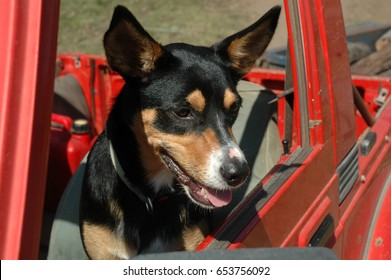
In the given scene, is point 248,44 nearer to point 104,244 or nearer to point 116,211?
point 116,211

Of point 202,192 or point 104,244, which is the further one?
point 104,244

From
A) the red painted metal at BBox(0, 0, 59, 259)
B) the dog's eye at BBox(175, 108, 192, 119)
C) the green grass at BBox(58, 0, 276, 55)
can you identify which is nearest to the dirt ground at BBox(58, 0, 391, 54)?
the green grass at BBox(58, 0, 276, 55)

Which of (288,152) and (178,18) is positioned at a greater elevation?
(178,18)

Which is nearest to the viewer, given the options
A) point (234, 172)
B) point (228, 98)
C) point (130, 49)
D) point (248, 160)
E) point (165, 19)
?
point (234, 172)

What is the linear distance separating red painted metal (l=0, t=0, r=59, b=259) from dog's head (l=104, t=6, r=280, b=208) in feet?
2.33

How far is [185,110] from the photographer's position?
6.88 feet

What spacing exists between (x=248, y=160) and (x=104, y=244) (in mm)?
863

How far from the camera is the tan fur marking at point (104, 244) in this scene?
227 centimetres

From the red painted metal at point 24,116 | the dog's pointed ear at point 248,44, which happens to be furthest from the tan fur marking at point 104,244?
the red painted metal at point 24,116

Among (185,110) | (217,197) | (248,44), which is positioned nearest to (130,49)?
(185,110)

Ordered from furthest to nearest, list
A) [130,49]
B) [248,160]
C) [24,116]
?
1. [248,160]
2. [130,49]
3. [24,116]

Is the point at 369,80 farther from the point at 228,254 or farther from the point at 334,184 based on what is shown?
the point at 228,254

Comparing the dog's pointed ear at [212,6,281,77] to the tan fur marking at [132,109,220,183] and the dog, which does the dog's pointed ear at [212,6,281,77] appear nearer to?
the dog

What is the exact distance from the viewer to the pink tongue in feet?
6.64
